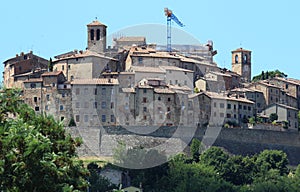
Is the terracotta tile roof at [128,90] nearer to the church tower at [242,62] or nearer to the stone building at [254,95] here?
the stone building at [254,95]

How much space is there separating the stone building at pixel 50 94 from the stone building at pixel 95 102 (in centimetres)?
57

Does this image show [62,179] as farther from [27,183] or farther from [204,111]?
[204,111]

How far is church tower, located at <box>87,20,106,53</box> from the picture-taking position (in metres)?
83.5

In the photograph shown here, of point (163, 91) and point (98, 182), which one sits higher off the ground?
point (163, 91)

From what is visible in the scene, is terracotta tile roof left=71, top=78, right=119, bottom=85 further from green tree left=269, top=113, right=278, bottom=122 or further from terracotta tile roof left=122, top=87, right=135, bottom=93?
green tree left=269, top=113, right=278, bottom=122

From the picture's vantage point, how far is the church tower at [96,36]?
274 ft

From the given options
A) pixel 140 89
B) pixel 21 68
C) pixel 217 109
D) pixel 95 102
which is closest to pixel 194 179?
pixel 140 89

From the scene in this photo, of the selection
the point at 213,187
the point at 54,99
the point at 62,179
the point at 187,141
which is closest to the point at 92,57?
the point at 54,99

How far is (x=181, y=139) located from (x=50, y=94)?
383 inches

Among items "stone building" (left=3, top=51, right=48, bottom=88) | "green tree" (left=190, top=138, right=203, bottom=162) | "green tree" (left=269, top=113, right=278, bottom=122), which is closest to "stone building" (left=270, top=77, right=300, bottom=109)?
"green tree" (left=269, top=113, right=278, bottom=122)

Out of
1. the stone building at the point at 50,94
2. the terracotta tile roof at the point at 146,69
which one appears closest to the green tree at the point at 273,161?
the terracotta tile roof at the point at 146,69

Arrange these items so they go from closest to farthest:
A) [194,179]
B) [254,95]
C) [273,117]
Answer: [194,179] → [273,117] → [254,95]

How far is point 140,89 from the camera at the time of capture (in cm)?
7525

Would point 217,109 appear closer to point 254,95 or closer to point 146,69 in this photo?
point 146,69
